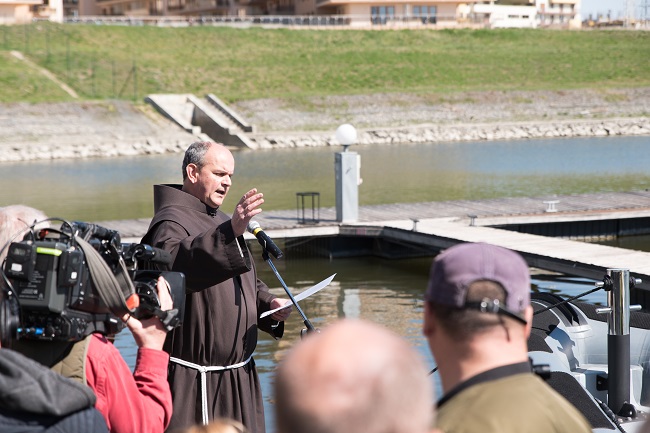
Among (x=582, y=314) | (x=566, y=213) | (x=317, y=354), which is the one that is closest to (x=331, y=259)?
(x=566, y=213)

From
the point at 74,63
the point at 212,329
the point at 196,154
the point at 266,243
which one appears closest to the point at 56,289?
the point at 266,243

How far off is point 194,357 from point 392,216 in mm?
13954

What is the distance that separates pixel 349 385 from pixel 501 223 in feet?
52.3

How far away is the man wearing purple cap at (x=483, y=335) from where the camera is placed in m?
2.38

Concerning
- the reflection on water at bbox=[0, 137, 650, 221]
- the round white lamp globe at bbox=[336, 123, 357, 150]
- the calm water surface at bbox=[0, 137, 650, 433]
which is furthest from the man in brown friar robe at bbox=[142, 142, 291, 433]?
the reflection on water at bbox=[0, 137, 650, 221]

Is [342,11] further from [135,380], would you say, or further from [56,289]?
[56,289]

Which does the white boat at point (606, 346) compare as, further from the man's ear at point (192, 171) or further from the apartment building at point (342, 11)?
the apartment building at point (342, 11)

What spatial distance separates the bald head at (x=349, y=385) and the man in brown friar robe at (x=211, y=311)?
2554mm

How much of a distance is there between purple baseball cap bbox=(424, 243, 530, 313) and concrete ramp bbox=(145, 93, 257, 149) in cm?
4630

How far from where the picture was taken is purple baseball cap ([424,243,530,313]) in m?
2.44

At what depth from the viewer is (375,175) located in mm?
32938

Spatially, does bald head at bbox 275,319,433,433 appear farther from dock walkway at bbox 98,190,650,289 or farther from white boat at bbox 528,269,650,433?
dock walkway at bbox 98,190,650,289

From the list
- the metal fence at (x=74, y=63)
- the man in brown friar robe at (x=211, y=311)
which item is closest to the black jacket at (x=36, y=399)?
the man in brown friar robe at (x=211, y=311)

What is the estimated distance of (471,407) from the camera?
236cm
